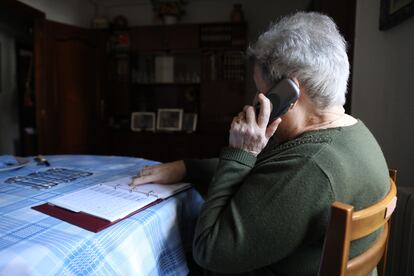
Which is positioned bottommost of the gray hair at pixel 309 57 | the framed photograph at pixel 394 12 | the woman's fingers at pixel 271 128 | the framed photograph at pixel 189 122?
the framed photograph at pixel 189 122

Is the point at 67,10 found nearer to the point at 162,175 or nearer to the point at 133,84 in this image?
the point at 133,84

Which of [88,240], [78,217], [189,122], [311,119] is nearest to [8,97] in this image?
[189,122]

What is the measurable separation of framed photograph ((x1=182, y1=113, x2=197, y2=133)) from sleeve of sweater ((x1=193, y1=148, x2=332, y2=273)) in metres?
2.93

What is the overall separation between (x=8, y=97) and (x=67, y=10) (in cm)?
144

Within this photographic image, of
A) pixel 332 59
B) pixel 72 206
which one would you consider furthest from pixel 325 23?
pixel 72 206

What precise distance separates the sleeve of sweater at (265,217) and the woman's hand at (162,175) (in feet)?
1.02

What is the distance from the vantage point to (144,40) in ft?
11.7

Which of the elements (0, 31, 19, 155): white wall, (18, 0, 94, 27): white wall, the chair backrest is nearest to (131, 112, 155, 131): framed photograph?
(18, 0, 94, 27): white wall

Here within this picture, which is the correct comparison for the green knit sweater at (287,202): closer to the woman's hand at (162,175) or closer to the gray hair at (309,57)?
the gray hair at (309,57)

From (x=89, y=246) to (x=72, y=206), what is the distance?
0.18m

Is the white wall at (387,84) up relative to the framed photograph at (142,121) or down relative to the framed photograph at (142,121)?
up

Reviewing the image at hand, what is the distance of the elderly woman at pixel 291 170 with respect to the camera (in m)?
0.58

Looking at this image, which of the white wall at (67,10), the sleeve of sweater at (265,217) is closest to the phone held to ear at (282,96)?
the sleeve of sweater at (265,217)

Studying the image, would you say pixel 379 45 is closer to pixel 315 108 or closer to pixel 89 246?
pixel 315 108
